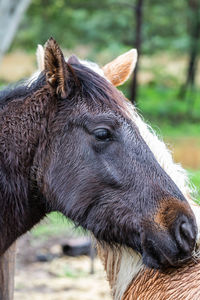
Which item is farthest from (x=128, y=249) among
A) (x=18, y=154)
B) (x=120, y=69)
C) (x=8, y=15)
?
(x=8, y=15)

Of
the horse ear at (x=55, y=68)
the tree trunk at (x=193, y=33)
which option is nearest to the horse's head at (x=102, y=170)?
the horse ear at (x=55, y=68)

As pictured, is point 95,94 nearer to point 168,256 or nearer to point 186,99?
point 168,256

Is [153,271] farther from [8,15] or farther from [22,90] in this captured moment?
[8,15]

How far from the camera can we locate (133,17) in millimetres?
22047

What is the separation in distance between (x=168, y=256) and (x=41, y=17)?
66.1 feet

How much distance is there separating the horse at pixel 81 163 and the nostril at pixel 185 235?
90 mm

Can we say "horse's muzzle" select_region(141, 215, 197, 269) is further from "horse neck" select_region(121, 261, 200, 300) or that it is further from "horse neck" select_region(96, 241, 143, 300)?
"horse neck" select_region(96, 241, 143, 300)

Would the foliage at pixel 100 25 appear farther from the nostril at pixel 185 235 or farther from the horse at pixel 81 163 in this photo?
the nostril at pixel 185 235

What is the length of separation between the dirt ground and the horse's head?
346 cm

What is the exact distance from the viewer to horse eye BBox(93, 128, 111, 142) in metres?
3.25

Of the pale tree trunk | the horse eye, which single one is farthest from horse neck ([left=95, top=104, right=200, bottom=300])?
the pale tree trunk

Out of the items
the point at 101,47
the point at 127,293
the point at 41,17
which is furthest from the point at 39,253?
the point at 41,17

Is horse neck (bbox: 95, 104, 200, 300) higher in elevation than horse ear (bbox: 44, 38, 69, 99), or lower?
lower

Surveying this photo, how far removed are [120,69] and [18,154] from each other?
1.11m
